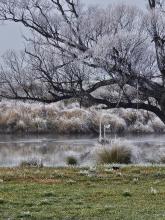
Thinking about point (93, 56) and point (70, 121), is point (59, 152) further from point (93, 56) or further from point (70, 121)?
point (70, 121)

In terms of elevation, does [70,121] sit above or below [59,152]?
above

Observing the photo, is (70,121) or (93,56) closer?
(93,56)

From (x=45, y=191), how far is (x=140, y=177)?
390 cm

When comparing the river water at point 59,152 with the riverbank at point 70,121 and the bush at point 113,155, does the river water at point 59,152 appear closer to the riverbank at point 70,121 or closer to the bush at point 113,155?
the bush at point 113,155

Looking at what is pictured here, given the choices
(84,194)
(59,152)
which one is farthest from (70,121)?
(84,194)

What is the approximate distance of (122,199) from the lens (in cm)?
1186

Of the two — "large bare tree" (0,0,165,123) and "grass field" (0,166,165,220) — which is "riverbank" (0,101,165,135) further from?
"grass field" (0,166,165,220)

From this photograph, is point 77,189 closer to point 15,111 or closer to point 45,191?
point 45,191

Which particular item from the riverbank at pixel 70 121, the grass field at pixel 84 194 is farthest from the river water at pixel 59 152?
the riverbank at pixel 70 121

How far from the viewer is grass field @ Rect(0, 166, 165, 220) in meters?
10.1

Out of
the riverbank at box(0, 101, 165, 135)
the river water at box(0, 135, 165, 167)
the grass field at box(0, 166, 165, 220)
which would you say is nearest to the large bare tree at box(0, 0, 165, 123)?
the river water at box(0, 135, 165, 167)

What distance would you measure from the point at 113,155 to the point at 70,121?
2499 cm

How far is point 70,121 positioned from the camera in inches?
1860

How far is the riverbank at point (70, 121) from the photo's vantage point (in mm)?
46812
